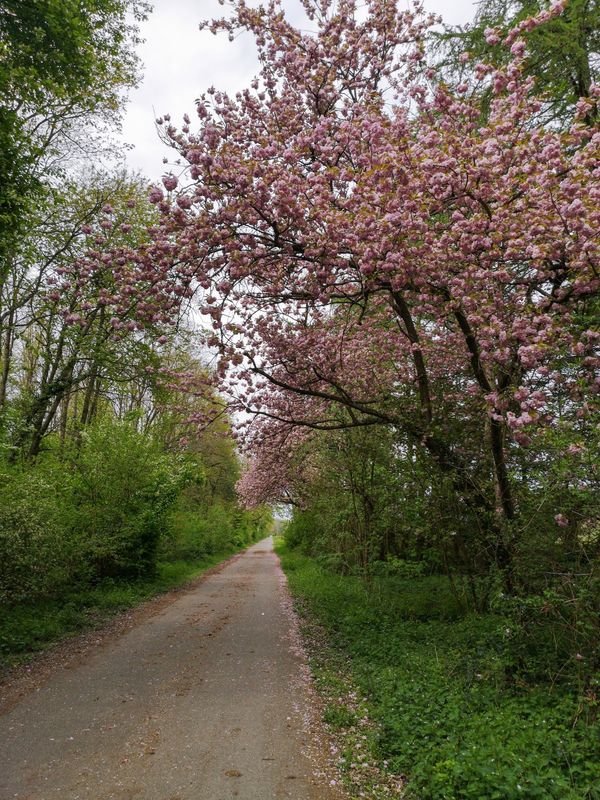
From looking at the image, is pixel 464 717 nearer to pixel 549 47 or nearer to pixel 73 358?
pixel 549 47

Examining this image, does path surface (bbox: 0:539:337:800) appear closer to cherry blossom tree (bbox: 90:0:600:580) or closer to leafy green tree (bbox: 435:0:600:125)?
cherry blossom tree (bbox: 90:0:600:580)

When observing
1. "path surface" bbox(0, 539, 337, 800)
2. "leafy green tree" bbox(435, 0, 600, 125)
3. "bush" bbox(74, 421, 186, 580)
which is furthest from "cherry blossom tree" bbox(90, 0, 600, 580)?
"bush" bbox(74, 421, 186, 580)

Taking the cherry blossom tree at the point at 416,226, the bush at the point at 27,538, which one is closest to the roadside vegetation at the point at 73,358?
the bush at the point at 27,538

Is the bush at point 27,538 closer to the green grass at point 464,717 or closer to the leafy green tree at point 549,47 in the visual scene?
the green grass at point 464,717

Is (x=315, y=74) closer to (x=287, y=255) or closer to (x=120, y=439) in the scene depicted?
(x=287, y=255)

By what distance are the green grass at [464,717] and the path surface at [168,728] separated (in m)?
0.79

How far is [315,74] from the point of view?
777cm

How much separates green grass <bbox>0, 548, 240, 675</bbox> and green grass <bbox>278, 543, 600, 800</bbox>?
4901mm

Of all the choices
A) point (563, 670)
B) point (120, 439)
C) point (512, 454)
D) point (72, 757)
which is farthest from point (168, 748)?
point (120, 439)

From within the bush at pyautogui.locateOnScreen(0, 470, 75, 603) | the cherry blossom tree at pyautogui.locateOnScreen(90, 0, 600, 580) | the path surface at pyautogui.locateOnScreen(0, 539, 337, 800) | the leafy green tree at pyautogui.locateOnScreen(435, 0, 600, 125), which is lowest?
the path surface at pyautogui.locateOnScreen(0, 539, 337, 800)

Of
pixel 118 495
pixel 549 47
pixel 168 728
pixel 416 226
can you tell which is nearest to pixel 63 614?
pixel 118 495

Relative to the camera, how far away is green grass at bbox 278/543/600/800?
3.64 metres

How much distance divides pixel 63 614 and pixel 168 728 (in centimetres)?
627

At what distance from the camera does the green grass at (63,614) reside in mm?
8344
